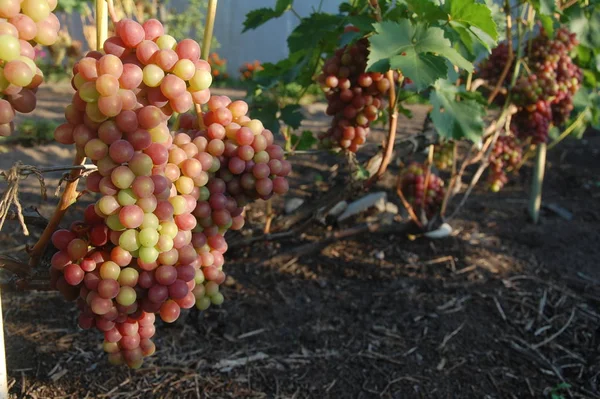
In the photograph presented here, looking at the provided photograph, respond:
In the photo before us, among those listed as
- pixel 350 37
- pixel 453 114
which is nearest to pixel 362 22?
pixel 350 37

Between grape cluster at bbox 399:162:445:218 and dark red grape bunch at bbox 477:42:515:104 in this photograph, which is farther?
grape cluster at bbox 399:162:445:218

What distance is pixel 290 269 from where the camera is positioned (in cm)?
234

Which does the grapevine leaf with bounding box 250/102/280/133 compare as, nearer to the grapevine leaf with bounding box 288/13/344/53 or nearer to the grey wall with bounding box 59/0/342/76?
the grapevine leaf with bounding box 288/13/344/53

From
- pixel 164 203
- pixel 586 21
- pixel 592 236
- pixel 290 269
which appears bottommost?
pixel 290 269

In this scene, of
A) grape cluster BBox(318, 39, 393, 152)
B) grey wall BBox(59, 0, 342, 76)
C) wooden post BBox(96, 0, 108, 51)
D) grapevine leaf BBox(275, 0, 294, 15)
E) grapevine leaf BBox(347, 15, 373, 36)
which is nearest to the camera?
wooden post BBox(96, 0, 108, 51)

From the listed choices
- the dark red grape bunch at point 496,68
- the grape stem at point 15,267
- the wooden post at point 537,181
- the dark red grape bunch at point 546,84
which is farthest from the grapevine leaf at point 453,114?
the grape stem at point 15,267

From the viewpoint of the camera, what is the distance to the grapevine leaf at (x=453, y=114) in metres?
1.81

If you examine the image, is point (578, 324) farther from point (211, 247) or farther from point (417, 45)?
point (211, 247)

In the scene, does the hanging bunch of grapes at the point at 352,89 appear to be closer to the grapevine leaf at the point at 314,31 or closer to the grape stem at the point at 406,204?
the grapevine leaf at the point at 314,31

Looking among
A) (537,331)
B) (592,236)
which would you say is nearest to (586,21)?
(592,236)

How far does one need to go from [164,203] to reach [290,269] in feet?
5.00

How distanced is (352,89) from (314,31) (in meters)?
0.29

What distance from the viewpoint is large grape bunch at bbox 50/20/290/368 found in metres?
0.78

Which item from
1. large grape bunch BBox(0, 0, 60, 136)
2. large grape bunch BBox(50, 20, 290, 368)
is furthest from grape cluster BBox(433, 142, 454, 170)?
large grape bunch BBox(0, 0, 60, 136)
